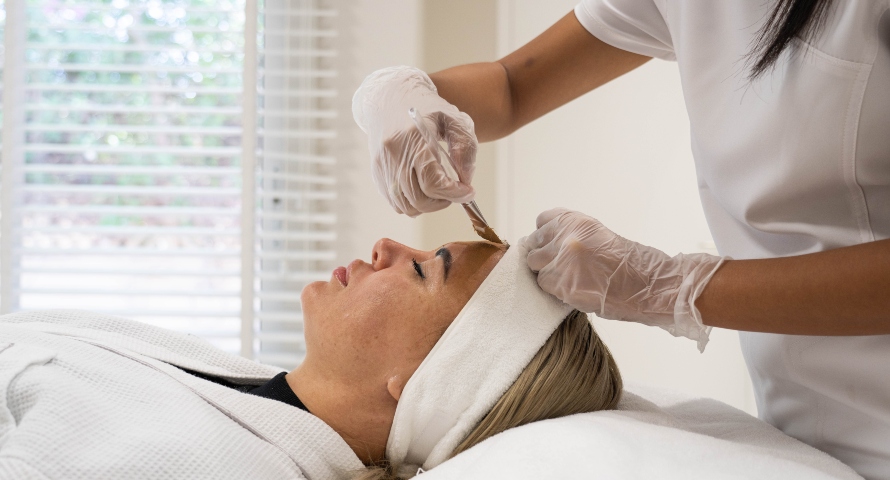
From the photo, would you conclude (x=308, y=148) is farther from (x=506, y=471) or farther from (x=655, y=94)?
(x=506, y=471)

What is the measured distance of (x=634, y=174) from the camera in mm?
2430

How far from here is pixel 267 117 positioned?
2.44m

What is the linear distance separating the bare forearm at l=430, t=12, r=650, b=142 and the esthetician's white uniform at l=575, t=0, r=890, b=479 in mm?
226

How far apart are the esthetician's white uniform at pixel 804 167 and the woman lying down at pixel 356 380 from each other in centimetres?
31

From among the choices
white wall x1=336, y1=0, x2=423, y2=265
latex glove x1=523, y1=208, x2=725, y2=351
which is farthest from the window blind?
latex glove x1=523, y1=208, x2=725, y2=351

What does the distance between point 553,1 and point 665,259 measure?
1653 millimetres

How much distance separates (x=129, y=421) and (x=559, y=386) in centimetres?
64

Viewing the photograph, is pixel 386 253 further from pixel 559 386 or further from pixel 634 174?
pixel 634 174

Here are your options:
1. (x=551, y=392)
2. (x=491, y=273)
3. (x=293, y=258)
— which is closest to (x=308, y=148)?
(x=293, y=258)

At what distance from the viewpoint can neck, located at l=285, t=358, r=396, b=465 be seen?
109 cm

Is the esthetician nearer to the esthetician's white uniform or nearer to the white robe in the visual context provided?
the esthetician's white uniform

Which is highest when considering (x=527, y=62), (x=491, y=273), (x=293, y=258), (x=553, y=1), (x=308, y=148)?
(x=553, y=1)

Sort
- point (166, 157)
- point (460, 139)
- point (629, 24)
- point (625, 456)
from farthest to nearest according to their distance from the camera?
point (166, 157) < point (629, 24) < point (460, 139) < point (625, 456)

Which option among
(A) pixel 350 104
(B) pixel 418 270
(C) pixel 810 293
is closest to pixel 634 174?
(A) pixel 350 104
